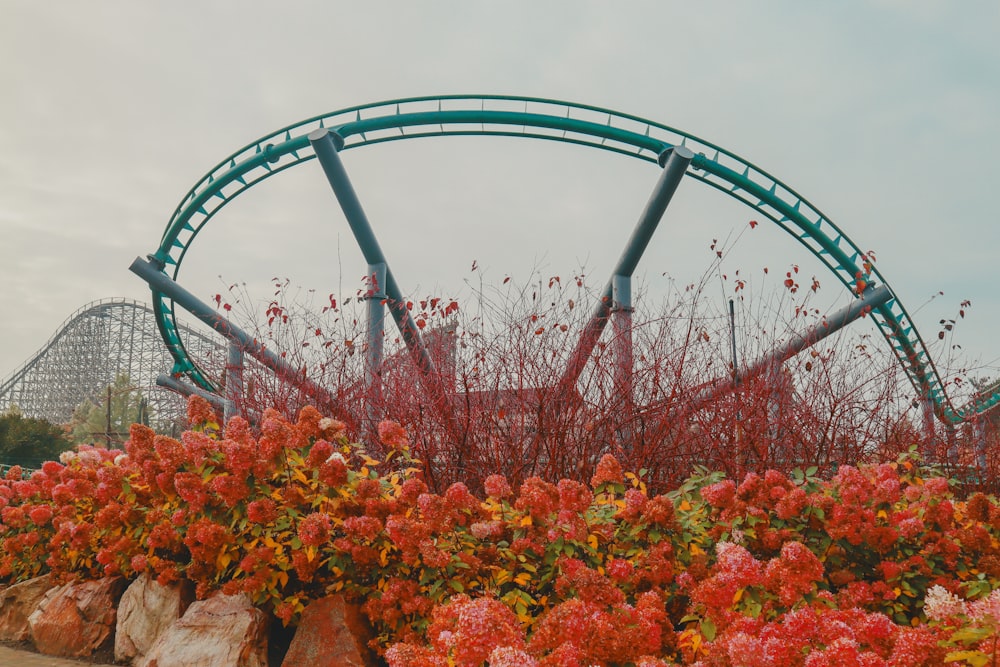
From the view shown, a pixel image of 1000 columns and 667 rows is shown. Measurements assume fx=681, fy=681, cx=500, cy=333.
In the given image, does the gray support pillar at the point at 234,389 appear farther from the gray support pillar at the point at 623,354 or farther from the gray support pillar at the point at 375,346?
the gray support pillar at the point at 623,354

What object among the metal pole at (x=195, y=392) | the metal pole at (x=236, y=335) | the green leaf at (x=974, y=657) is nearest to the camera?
the green leaf at (x=974, y=657)

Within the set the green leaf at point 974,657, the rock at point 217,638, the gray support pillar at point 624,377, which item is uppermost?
the gray support pillar at point 624,377

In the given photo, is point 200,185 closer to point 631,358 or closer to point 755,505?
point 631,358

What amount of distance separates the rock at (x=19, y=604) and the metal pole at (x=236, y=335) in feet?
6.71

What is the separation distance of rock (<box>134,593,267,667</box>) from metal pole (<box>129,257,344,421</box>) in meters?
2.24

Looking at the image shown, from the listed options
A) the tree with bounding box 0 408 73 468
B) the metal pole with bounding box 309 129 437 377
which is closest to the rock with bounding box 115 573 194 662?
the metal pole with bounding box 309 129 437 377

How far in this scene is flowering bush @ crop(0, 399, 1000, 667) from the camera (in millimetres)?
1830

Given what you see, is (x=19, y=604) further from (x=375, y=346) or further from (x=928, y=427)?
(x=928, y=427)

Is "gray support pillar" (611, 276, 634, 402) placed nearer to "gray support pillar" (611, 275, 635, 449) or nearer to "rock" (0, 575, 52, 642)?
"gray support pillar" (611, 275, 635, 449)

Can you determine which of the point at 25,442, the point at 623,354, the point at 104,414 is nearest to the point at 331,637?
the point at 623,354

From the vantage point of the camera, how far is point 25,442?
20703mm

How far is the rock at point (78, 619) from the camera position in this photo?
3.48 meters

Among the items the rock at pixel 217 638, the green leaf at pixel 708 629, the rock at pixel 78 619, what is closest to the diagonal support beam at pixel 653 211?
the rock at pixel 78 619

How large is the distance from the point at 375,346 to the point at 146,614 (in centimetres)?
358
